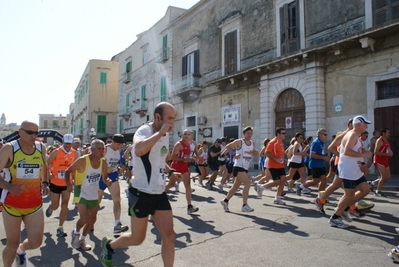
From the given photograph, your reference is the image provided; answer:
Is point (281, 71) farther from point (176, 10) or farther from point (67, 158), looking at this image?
point (176, 10)

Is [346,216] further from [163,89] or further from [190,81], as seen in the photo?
[163,89]

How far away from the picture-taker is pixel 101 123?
47938 mm

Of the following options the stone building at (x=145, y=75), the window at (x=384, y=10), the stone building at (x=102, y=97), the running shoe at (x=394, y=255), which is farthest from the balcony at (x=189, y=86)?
the stone building at (x=102, y=97)

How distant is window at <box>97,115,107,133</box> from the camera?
47688mm

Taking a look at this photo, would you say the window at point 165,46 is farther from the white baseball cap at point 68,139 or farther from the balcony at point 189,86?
the white baseball cap at point 68,139

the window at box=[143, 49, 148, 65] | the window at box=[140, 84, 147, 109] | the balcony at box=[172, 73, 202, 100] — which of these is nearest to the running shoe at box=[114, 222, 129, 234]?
the balcony at box=[172, 73, 202, 100]

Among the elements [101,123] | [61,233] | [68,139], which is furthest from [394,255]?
[101,123]

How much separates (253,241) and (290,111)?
44.3ft

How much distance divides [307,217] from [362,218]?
0.97m

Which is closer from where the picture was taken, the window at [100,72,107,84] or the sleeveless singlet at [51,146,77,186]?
the sleeveless singlet at [51,146,77,186]

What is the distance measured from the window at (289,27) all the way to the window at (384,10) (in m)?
4.00

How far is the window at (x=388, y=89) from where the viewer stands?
13.2 m

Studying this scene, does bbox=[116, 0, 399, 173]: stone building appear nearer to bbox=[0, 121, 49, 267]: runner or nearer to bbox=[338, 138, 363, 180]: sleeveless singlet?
bbox=[338, 138, 363, 180]: sleeveless singlet

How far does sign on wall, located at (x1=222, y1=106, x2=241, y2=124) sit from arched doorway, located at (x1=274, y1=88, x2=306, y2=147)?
302 centimetres
